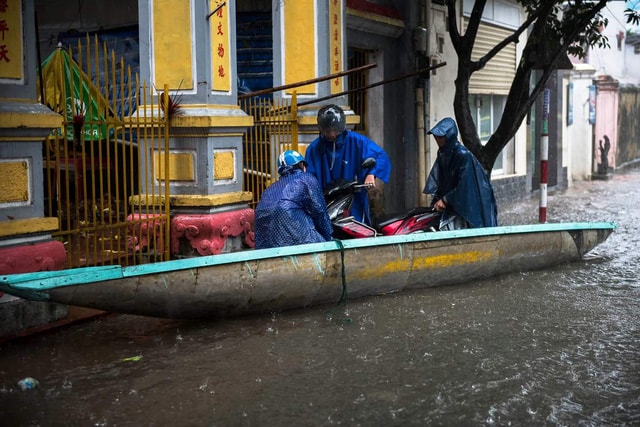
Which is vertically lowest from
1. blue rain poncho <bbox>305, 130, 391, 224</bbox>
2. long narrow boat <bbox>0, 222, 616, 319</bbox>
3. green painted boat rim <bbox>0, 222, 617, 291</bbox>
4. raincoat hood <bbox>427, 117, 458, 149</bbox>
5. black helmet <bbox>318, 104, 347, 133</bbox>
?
long narrow boat <bbox>0, 222, 616, 319</bbox>

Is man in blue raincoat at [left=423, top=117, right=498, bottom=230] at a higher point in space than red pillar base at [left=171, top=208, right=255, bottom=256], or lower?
higher

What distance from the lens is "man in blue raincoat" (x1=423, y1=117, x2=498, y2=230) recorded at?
8.23m

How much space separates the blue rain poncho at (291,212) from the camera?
670 cm

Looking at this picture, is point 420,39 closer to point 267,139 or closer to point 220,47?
point 267,139

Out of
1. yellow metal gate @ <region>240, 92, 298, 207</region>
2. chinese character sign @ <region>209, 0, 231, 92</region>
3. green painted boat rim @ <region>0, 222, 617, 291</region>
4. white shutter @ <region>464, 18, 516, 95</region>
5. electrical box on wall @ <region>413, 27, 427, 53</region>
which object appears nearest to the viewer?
green painted boat rim @ <region>0, 222, 617, 291</region>

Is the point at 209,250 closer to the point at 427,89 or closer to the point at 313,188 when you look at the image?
the point at 313,188

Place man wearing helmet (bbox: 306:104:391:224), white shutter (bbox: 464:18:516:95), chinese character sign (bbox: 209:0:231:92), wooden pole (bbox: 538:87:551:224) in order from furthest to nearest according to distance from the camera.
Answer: white shutter (bbox: 464:18:516:95) → wooden pole (bbox: 538:87:551:224) → man wearing helmet (bbox: 306:104:391:224) → chinese character sign (bbox: 209:0:231:92)

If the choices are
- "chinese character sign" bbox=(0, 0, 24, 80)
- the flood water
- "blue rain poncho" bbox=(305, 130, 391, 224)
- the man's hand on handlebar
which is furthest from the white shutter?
"chinese character sign" bbox=(0, 0, 24, 80)

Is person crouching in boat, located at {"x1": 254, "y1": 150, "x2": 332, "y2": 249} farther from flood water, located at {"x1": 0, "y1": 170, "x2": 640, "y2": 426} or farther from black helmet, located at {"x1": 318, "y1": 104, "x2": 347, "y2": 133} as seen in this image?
black helmet, located at {"x1": 318, "y1": 104, "x2": 347, "y2": 133}

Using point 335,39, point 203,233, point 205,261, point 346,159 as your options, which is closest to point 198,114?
point 203,233

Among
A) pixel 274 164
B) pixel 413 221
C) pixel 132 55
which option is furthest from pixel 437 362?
pixel 132 55

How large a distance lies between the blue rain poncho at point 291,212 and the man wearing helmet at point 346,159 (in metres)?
1.27

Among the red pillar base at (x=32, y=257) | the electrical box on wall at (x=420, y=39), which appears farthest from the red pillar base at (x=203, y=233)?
the electrical box on wall at (x=420, y=39)

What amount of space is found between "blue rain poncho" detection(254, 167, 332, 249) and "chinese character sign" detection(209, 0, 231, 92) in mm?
1724
